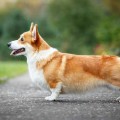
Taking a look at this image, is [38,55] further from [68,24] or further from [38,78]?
[68,24]

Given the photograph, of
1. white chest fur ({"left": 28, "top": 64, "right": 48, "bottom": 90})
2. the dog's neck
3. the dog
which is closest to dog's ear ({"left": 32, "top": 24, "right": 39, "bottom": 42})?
the dog

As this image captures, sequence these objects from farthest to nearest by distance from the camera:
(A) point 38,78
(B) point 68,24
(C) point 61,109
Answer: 1. (B) point 68,24
2. (A) point 38,78
3. (C) point 61,109

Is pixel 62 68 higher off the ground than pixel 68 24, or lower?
higher

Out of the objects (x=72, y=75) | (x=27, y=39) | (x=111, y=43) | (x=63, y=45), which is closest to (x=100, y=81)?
(x=72, y=75)

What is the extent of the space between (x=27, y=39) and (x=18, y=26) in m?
41.0

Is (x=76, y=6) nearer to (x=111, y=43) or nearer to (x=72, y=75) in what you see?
(x=111, y=43)

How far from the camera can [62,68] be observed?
11195 millimetres

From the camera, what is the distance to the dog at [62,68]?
→ 11.0 meters

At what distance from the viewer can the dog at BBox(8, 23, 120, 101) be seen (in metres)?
11.0

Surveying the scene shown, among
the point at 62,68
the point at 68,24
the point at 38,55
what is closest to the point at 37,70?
the point at 38,55

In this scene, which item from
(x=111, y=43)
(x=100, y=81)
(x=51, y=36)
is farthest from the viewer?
(x=51, y=36)

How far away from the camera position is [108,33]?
3216 centimetres

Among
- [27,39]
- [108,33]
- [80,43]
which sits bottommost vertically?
[80,43]

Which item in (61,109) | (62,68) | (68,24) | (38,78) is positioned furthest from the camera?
(68,24)
